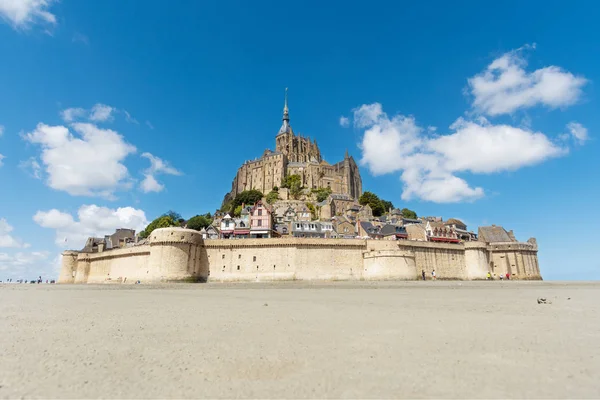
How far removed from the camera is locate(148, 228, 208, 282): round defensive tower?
135 ft

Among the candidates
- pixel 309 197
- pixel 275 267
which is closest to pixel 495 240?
pixel 275 267

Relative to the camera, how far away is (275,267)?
43.5 m

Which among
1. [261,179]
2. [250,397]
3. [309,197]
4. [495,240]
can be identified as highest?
[261,179]

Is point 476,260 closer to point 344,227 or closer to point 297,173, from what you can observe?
point 344,227

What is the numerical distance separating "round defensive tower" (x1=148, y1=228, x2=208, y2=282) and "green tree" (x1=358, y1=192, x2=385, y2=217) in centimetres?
5624

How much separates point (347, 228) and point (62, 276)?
47.9m

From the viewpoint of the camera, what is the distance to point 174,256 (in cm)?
4159

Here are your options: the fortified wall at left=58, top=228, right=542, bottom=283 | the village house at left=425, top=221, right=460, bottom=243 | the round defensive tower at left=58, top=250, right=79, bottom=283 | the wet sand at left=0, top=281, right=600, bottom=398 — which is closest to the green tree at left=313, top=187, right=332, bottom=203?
the village house at left=425, top=221, right=460, bottom=243

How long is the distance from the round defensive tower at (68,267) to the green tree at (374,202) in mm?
65248

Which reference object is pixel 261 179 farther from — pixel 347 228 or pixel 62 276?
pixel 62 276

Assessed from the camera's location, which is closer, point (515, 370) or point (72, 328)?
point (515, 370)

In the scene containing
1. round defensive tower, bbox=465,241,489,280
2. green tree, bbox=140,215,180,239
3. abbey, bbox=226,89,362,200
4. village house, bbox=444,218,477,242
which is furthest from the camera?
abbey, bbox=226,89,362,200

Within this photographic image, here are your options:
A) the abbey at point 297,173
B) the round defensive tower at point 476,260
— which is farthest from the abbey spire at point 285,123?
the round defensive tower at point 476,260

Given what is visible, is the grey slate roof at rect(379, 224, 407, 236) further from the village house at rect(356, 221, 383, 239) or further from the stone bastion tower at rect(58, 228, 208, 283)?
the stone bastion tower at rect(58, 228, 208, 283)
